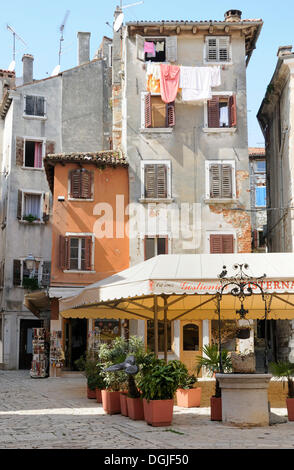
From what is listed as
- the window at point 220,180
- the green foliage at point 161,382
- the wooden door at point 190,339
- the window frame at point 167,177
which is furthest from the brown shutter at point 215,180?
the green foliage at point 161,382

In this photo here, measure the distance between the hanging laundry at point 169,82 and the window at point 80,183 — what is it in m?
4.52

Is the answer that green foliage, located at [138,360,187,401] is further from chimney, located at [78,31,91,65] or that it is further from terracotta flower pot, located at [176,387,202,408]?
chimney, located at [78,31,91,65]

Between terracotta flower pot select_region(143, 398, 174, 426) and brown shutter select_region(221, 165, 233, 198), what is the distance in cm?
1724

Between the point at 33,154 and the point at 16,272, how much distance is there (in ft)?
20.9

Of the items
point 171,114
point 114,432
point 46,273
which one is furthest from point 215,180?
point 114,432

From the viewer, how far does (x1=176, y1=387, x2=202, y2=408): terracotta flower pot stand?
12211 millimetres

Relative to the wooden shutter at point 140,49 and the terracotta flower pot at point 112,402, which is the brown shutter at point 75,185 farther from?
the terracotta flower pot at point 112,402

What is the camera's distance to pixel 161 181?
87.0 feet

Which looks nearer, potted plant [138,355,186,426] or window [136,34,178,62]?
potted plant [138,355,186,426]

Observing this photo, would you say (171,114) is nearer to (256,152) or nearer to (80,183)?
(80,183)

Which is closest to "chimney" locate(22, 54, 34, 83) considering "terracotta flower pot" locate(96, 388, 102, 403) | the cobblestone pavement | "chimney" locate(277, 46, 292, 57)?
"chimney" locate(277, 46, 292, 57)

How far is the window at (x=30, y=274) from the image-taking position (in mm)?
30594

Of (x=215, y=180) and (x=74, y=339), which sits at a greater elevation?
(x=215, y=180)
